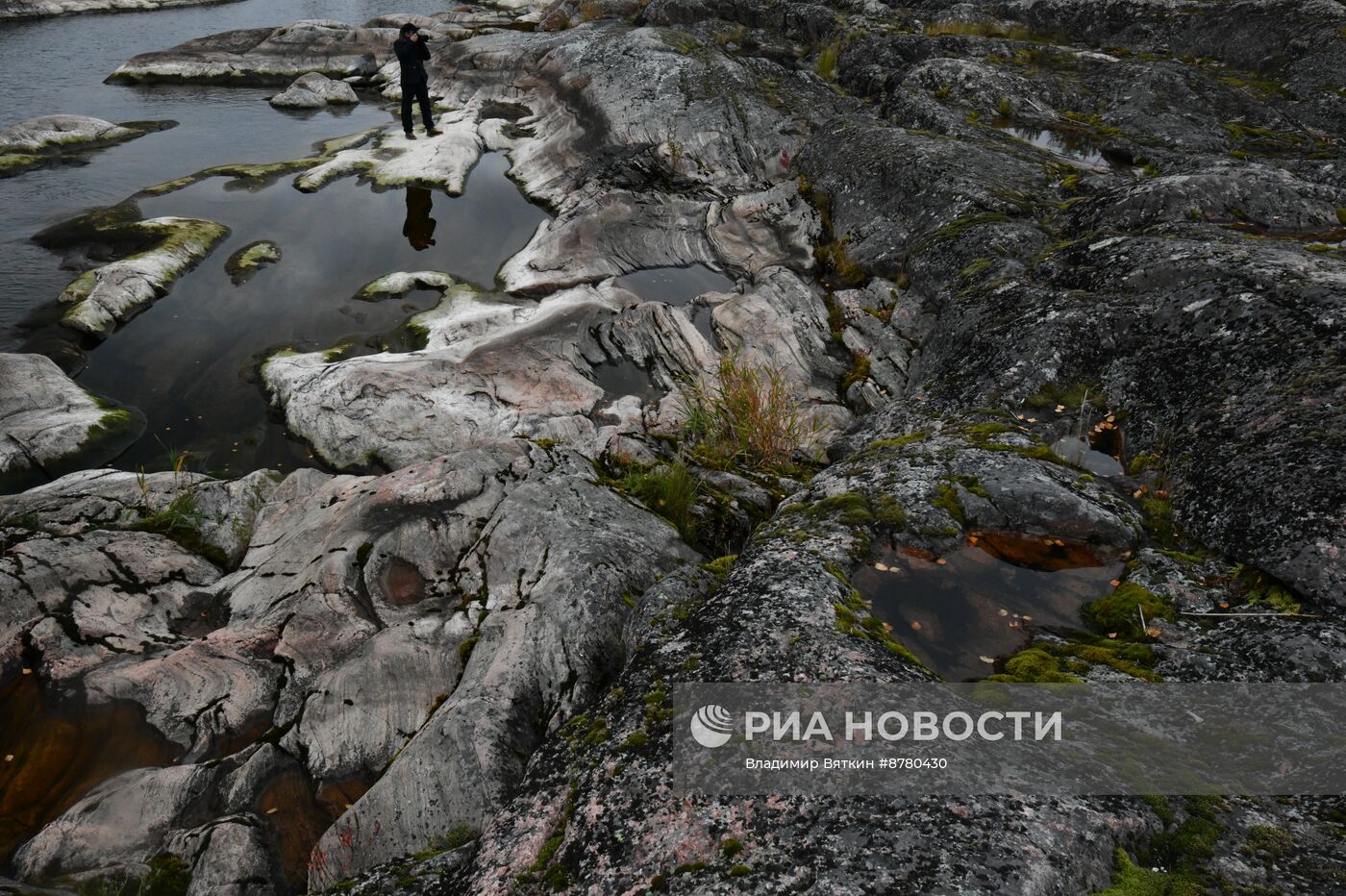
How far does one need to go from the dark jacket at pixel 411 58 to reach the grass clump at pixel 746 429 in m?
19.1

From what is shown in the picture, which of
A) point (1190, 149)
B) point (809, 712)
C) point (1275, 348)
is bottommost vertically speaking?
point (809, 712)

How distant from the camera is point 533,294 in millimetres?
17203

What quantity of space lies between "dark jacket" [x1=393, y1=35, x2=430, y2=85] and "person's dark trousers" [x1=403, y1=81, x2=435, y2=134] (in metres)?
0.24

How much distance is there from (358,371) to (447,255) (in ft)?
21.7

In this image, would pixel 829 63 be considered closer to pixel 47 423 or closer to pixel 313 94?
pixel 313 94

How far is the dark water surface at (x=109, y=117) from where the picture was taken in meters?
18.6

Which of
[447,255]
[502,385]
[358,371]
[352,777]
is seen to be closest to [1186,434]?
[352,777]

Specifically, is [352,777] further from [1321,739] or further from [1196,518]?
[1196,518]

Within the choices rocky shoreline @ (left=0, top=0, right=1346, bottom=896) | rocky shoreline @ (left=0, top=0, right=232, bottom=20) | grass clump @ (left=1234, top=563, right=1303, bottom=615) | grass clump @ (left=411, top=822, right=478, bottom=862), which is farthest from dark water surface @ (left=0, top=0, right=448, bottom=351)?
grass clump @ (left=1234, top=563, right=1303, bottom=615)

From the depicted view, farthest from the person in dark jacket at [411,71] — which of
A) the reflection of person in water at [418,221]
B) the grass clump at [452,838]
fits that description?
the grass clump at [452,838]

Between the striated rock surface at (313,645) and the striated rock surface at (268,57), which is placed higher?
the striated rock surface at (268,57)

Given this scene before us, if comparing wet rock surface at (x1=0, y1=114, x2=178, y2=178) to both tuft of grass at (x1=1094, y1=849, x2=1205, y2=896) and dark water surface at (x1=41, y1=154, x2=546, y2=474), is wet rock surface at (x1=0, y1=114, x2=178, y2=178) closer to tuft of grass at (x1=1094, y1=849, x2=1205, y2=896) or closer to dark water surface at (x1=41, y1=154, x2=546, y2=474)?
dark water surface at (x1=41, y1=154, x2=546, y2=474)

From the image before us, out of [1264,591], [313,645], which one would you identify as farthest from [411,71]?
[1264,591]

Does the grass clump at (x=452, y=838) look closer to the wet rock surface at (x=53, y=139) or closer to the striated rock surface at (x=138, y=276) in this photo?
the striated rock surface at (x=138, y=276)
